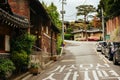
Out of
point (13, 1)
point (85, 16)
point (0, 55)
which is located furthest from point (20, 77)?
point (85, 16)

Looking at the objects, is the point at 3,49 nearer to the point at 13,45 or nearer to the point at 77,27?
the point at 13,45

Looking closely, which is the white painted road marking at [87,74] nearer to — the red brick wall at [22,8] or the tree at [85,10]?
the red brick wall at [22,8]

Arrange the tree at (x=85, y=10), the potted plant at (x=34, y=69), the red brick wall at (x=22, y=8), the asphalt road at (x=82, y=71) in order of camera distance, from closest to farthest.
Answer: the asphalt road at (x=82, y=71) → the potted plant at (x=34, y=69) → the red brick wall at (x=22, y=8) → the tree at (x=85, y=10)

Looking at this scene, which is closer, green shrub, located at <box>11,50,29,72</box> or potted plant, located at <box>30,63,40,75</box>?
green shrub, located at <box>11,50,29,72</box>

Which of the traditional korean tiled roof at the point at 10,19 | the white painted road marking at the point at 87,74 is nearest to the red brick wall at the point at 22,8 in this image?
the traditional korean tiled roof at the point at 10,19

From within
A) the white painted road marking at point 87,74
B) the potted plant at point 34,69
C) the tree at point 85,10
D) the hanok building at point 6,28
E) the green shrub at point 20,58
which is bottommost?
the white painted road marking at point 87,74

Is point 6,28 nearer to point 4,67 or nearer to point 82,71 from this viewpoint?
point 4,67

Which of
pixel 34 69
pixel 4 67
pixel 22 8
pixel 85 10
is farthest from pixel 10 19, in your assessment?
pixel 85 10

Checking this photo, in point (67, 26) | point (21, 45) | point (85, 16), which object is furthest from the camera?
point (67, 26)

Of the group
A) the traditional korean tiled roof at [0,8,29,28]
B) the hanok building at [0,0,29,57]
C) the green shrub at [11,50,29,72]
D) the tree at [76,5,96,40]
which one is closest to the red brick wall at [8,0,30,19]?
the traditional korean tiled roof at [0,8,29,28]

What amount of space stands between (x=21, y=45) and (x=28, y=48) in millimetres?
668

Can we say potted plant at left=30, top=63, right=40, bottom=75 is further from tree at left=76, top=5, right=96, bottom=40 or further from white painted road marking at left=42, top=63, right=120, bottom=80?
tree at left=76, top=5, right=96, bottom=40

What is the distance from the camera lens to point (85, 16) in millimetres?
112125

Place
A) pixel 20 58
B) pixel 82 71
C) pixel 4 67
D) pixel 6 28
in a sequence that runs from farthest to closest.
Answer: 1. pixel 82 71
2. pixel 20 58
3. pixel 6 28
4. pixel 4 67
